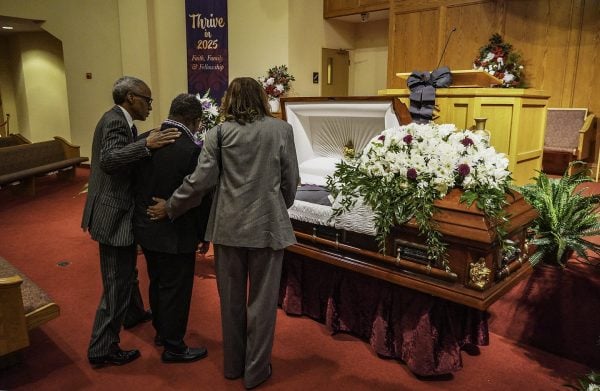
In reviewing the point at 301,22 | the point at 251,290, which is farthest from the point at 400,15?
the point at 251,290

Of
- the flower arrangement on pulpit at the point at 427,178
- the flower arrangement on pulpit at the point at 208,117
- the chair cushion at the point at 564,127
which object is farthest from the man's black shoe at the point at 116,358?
the chair cushion at the point at 564,127

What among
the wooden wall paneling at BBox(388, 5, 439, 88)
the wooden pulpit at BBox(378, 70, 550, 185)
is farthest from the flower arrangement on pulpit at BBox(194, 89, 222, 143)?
the wooden wall paneling at BBox(388, 5, 439, 88)

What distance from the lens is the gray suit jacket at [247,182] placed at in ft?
6.54

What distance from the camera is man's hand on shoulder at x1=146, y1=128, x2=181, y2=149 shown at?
215 cm

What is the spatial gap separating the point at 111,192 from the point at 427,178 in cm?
148

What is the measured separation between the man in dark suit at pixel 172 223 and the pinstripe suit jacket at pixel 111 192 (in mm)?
48

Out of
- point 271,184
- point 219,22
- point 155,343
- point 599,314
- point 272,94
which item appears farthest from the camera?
point 219,22

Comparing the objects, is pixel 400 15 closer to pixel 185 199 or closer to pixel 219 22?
pixel 219 22

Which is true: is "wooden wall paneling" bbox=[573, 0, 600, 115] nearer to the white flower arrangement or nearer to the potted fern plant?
the white flower arrangement

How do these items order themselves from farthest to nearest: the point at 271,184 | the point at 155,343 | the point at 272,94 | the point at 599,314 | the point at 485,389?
the point at 272,94 < the point at 155,343 < the point at 599,314 < the point at 485,389 < the point at 271,184

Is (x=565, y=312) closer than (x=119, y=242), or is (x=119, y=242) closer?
(x=119, y=242)

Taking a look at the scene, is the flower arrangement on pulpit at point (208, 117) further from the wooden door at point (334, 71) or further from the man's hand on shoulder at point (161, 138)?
the wooden door at point (334, 71)

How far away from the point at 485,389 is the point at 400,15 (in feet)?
20.9

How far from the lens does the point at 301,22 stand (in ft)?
25.0
